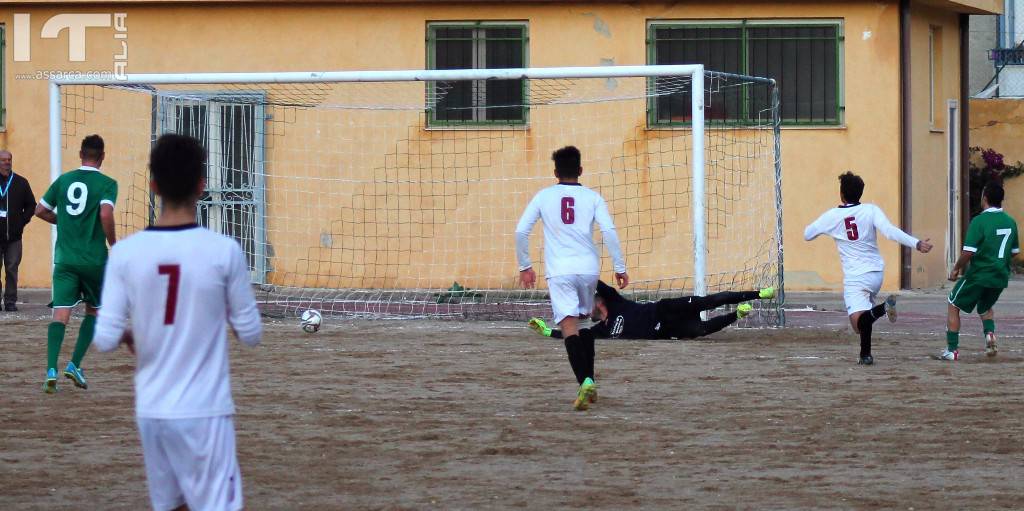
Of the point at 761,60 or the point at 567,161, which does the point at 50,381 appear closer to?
the point at 567,161

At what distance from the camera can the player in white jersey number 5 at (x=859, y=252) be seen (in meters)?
12.1

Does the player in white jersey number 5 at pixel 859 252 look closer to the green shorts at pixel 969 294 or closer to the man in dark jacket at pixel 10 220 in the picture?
the green shorts at pixel 969 294

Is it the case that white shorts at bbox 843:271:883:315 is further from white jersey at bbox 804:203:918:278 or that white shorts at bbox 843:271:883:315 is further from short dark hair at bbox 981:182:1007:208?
short dark hair at bbox 981:182:1007:208

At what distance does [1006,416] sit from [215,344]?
604 centimetres

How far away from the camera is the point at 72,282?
34.7ft

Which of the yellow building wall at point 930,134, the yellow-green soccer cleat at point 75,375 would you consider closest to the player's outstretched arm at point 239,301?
the yellow-green soccer cleat at point 75,375

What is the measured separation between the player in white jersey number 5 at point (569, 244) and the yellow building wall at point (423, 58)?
941 centimetres

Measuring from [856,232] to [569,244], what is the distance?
3.24m

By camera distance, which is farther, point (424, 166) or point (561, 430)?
point (424, 166)

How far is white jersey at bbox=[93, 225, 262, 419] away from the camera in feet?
15.6

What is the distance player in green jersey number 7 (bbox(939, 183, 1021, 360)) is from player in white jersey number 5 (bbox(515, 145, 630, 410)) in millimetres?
3801

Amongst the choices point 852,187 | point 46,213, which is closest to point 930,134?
point 852,187

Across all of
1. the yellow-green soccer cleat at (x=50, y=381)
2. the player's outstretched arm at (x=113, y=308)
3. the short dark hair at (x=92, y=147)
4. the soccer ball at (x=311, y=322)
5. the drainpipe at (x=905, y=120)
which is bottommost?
the yellow-green soccer cleat at (x=50, y=381)

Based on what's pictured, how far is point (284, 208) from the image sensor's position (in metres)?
19.8
